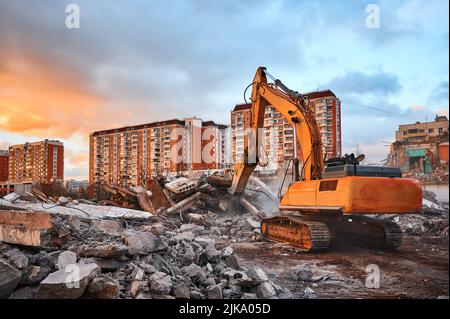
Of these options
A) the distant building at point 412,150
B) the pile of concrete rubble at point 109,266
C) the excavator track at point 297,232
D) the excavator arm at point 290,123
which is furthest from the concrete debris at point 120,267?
the distant building at point 412,150

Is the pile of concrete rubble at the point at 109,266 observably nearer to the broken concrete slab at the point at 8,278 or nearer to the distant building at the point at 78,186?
the broken concrete slab at the point at 8,278

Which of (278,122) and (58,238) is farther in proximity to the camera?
(278,122)

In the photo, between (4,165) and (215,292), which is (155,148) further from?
(215,292)

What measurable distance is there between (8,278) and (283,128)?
10.4 m

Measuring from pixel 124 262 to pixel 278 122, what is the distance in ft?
31.2

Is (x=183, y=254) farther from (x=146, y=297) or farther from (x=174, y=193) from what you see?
(x=174, y=193)

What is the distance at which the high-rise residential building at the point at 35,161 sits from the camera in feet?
17.2

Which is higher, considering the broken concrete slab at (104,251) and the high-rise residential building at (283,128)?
the high-rise residential building at (283,128)

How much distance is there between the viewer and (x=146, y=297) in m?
3.27

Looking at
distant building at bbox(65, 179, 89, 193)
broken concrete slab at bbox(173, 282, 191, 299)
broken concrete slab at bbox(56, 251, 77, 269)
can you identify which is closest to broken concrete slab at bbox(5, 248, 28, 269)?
broken concrete slab at bbox(56, 251, 77, 269)

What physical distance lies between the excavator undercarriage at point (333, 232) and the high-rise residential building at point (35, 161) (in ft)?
15.6

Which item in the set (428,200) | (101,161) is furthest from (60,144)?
(428,200)

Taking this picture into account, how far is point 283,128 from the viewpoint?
1241 centimetres

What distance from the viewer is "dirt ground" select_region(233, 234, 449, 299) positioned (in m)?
4.46
